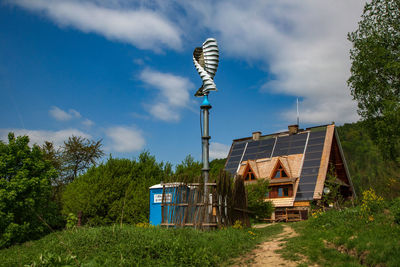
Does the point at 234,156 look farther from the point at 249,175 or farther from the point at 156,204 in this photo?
the point at 156,204

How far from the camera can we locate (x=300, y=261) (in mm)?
8336

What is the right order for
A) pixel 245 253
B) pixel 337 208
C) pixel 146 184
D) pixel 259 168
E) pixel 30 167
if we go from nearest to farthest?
pixel 245 253 < pixel 337 208 < pixel 30 167 < pixel 146 184 < pixel 259 168

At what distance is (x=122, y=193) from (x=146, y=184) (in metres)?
1.51

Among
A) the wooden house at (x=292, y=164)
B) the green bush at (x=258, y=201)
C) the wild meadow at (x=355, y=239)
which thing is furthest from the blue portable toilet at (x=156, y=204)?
the wooden house at (x=292, y=164)

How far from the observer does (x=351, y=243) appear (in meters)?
8.46

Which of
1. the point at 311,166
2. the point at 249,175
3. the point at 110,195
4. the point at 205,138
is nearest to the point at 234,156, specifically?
the point at 249,175

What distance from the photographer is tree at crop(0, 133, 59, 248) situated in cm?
1405

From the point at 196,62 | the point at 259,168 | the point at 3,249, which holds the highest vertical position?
the point at 196,62

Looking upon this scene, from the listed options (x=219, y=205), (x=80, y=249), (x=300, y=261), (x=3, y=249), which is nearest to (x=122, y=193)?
(x=3, y=249)

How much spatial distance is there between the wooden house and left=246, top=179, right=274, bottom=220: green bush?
2358 mm

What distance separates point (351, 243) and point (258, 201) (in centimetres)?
1309

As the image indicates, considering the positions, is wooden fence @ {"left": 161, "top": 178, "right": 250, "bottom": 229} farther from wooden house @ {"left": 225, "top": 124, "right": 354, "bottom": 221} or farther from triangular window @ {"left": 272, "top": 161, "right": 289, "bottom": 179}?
triangular window @ {"left": 272, "top": 161, "right": 289, "bottom": 179}

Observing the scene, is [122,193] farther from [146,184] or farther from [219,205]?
[219,205]

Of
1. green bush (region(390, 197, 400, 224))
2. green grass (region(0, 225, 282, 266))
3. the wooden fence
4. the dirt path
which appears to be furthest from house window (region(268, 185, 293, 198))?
green grass (region(0, 225, 282, 266))
